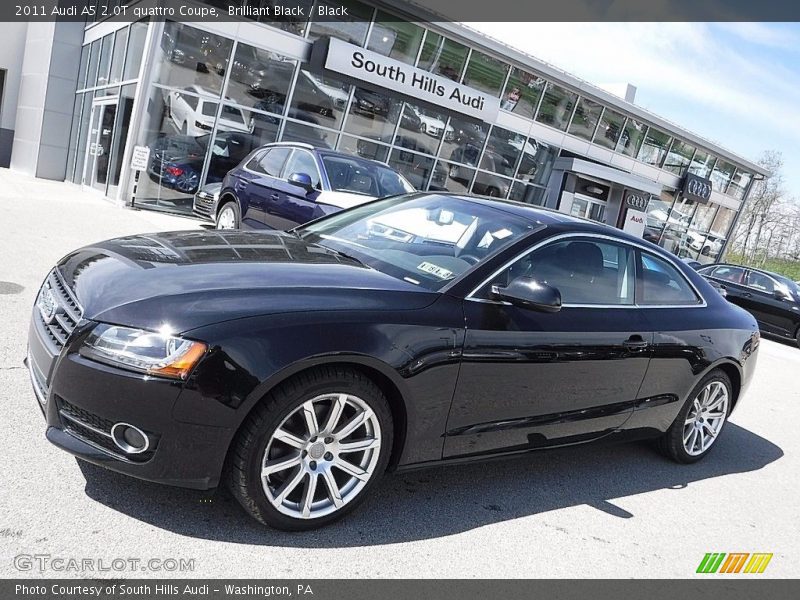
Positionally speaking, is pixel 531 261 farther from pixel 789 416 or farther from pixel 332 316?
pixel 789 416

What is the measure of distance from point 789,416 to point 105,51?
18839mm

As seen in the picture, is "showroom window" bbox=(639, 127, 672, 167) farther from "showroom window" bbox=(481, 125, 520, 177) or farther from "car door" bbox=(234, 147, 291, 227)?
"car door" bbox=(234, 147, 291, 227)

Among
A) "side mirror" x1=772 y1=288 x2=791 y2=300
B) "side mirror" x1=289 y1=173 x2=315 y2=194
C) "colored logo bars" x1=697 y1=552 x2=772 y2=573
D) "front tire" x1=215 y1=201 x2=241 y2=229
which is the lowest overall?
"front tire" x1=215 y1=201 x2=241 y2=229

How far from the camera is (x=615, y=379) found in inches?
162

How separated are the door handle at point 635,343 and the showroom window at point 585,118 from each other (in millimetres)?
21875

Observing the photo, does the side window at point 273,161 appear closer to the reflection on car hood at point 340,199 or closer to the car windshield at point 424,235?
the reflection on car hood at point 340,199

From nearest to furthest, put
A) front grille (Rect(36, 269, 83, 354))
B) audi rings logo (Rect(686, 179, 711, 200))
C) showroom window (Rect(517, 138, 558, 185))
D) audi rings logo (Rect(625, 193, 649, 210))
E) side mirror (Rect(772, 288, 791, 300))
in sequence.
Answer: front grille (Rect(36, 269, 83, 354)) < side mirror (Rect(772, 288, 791, 300)) < showroom window (Rect(517, 138, 558, 185)) < audi rings logo (Rect(625, 193, 649, 210)) < audi rings logo (Rect(686, 179, 711, 200))

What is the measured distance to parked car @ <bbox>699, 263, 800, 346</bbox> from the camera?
14.8 m

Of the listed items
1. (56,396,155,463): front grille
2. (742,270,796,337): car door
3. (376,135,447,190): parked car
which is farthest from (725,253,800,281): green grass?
(56,396,155,463): front grille

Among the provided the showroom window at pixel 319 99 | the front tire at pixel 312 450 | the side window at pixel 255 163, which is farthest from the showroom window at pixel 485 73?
the front tire at pixel 312 450

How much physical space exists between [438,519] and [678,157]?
29394 millimetres

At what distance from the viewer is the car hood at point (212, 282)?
2830 mm

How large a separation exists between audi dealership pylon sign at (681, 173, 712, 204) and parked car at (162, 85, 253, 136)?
21.0 m
